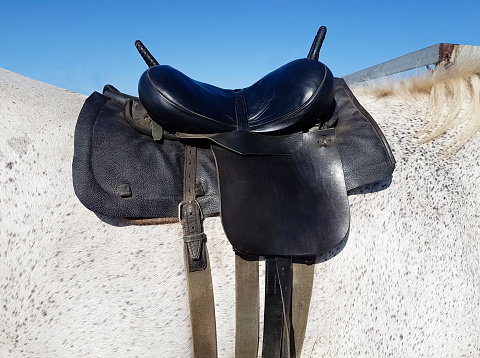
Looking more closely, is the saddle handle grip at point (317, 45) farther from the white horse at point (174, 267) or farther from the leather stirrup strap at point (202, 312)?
the leather stirrup strap at point (202, 312)

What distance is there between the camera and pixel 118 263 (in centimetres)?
117

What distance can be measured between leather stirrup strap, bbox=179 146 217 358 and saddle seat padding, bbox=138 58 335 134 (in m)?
0.19

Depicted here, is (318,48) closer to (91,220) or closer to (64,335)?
(91,220)

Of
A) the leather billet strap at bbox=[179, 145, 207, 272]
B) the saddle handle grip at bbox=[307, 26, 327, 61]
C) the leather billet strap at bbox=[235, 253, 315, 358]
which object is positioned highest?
the saddle handle grip at bbox=[307, 26, 327, 61]

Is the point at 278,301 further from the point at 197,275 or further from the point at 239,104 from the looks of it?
the point at 239,104

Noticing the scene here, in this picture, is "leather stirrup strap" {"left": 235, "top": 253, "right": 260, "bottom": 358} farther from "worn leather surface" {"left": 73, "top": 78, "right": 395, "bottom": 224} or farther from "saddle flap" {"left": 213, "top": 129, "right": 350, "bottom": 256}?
"worn leather surface" {"left": 73, "top": 78, "right": 395, "bottom": 224}

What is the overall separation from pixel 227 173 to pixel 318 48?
2.39 ft

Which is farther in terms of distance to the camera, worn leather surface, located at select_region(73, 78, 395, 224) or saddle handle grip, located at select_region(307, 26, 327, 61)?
saddle handle grip, located at select_region(307, 26, 327, 61)

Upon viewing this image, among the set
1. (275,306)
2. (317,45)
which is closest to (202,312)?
(275,306)

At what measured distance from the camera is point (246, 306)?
1.21m

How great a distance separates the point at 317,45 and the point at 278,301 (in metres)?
1.01

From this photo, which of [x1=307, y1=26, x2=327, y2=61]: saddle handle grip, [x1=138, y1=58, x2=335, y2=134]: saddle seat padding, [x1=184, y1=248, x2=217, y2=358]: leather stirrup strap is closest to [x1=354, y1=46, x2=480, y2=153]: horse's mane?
[x1=307, y1=26, x2=327, y2=61]: saddle handle grip

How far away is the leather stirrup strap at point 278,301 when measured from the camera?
1.19 meters

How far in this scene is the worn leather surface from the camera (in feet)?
3.84
